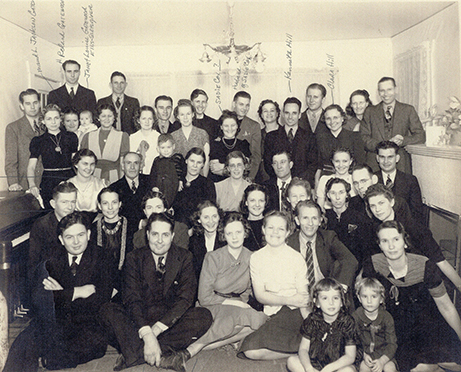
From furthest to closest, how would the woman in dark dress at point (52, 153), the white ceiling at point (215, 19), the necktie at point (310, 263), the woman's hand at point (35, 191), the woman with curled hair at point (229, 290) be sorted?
1. the woman in dark dress at point (52, 153)
2. the woman's hand at point (35, 191)
3. the white ceiling at point (215, 19)
4. the necktie at point (310, 263)
5. the woman with curled hair at point (229, 290)

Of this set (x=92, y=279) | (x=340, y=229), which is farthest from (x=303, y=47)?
(x=92, y=279)

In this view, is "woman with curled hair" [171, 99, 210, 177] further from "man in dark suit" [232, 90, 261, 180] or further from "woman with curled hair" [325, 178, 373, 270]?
"woman with curled hair" [325, 178, 373, 270]

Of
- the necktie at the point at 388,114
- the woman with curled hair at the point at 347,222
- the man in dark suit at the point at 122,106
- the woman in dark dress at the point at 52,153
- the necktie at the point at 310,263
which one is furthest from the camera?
the man in dark suit at the point at 122,106

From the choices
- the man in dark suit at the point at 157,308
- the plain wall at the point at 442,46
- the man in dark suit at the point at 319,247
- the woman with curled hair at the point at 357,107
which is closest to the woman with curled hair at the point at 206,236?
the man in dark suit at the point at 157,308

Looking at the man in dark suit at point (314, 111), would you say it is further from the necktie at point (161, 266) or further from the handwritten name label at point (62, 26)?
the handwritten name label at point (62, 26)

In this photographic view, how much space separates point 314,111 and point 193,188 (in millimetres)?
1293

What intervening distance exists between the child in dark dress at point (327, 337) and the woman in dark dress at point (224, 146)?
1479 millimetres

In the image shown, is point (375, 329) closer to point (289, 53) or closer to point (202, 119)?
point (202, 119)

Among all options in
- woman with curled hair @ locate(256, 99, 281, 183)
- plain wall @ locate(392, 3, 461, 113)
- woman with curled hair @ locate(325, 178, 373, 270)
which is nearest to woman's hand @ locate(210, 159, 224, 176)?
woman with curled hair @ locate(256, 99, 281, 183)

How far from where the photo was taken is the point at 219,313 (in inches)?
99.7

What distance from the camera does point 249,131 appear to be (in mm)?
3727

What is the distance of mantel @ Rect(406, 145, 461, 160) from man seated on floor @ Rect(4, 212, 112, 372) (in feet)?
7.69

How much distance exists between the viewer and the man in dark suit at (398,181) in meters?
3.10

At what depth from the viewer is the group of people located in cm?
237
